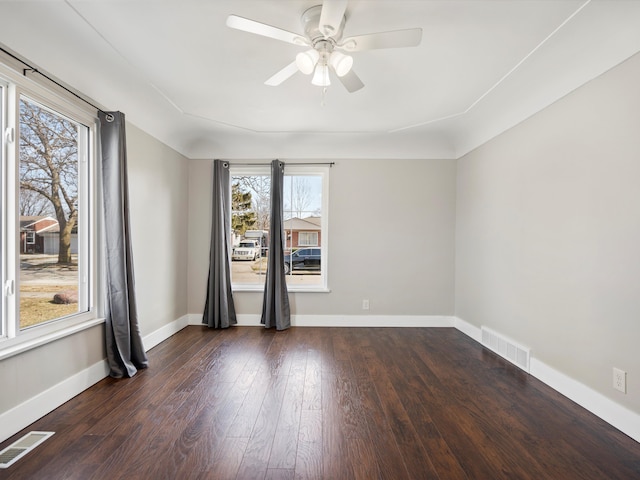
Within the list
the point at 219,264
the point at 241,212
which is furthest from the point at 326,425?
the point at 241,212

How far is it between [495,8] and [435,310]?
3.53m

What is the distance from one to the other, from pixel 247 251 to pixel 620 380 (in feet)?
13.1

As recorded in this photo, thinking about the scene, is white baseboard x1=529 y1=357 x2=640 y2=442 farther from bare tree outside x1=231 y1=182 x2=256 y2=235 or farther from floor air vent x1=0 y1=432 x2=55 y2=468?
bare tree outside x1=231 y1=182 x2=256 y2=235

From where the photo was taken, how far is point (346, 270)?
453cm

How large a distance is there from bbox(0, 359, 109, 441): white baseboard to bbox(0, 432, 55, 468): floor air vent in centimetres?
10

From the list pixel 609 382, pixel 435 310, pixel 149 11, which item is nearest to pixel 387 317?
pixel 435 310

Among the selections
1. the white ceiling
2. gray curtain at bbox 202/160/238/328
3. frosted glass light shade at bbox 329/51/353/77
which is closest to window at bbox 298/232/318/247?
gray curtain at bbox 202/160/238/328

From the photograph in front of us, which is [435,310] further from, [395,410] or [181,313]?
[181,313]

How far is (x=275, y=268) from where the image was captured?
4363 mm

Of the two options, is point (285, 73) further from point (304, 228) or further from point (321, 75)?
point (304, 228)

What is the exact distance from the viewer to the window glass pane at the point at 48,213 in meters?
2.18

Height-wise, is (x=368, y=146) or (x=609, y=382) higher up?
(x=368, y=146)

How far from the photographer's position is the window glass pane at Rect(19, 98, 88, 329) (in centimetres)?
218

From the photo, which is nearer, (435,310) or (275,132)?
(275,132)
